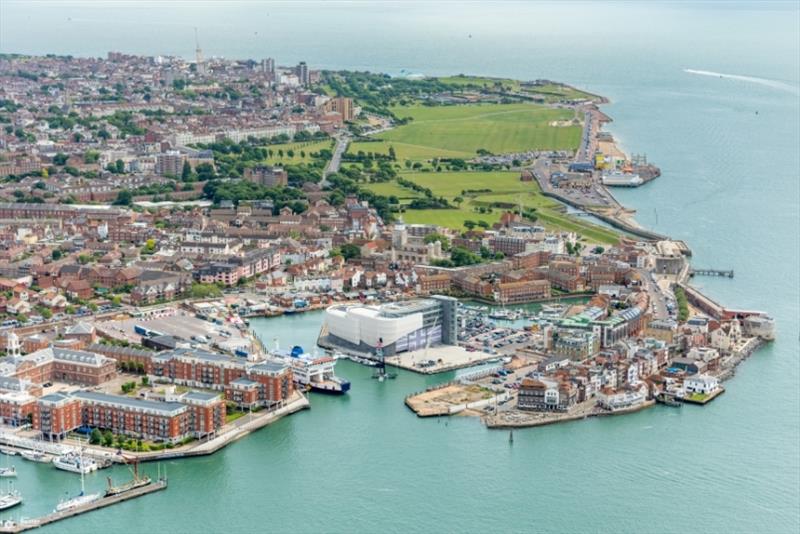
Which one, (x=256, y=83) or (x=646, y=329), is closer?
(x=646, y=329)

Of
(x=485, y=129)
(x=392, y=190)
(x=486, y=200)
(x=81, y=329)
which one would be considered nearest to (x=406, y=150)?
(x=485, y=129)

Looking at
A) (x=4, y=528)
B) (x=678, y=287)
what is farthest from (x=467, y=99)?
(x=4, y=528)

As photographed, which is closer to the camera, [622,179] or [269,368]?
[269,368]

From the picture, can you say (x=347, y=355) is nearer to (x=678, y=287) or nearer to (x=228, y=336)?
(x=228, y=336)

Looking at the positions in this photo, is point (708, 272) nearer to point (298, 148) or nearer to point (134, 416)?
point (134, 416)

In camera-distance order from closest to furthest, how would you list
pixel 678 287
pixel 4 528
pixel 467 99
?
pixel 4 528 → pixel 678 287 → pixel 467 99

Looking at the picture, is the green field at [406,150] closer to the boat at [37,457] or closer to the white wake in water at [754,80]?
the white wake in water at [754,80]

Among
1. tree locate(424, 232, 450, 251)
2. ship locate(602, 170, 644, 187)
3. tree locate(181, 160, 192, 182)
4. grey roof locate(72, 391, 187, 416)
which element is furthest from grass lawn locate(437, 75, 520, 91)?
grey roof locate(72, 391, 187, 416)
